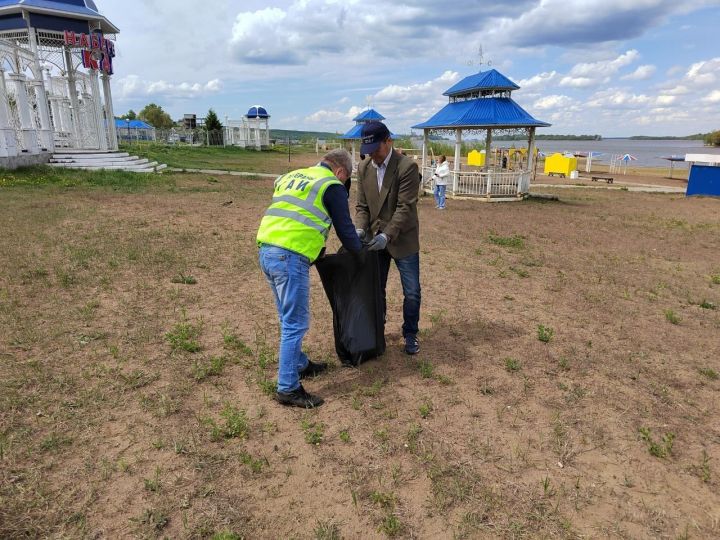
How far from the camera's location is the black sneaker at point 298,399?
3258mm

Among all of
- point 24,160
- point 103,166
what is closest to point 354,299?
point 24,160

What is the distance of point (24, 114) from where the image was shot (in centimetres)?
1605

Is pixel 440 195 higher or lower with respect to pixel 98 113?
lower

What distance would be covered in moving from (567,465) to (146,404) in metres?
2.76

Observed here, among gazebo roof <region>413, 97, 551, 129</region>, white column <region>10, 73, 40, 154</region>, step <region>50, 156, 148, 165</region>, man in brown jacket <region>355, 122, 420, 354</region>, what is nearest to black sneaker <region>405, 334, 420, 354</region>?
man in brown jacket <region>355, 122, 420, 354</region>

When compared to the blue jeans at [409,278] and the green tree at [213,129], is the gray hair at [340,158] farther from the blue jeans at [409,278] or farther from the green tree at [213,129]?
the green tree at [213,129]

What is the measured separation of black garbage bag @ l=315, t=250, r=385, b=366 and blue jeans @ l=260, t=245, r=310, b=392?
1.36 feet

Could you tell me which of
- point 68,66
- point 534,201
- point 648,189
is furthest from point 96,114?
point 648,189

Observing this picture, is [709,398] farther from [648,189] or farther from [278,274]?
[648,189]

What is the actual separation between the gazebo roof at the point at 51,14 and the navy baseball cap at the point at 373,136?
63.3 feet

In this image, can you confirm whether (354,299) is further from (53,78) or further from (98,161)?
(53,78)

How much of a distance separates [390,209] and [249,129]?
46531mm

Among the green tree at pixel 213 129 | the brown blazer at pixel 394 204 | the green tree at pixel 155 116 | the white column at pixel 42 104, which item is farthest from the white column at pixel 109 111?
the green tree at pixel 155 116

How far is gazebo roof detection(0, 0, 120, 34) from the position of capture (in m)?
16.6
